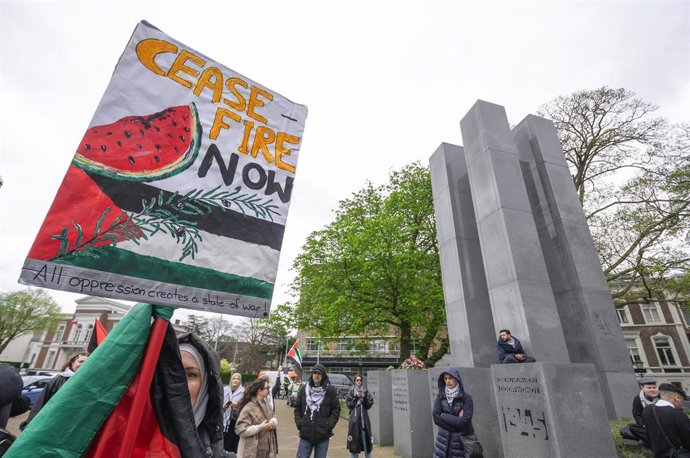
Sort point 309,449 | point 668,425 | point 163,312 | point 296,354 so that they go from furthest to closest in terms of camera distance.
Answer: point 296,354
point 309,449
point 668,425
point 163,312

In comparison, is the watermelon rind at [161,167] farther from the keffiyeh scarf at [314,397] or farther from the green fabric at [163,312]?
the keffiyeh scarf at [314,397]

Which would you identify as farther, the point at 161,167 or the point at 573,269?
the point at 573,269

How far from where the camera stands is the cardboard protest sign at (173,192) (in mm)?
1409

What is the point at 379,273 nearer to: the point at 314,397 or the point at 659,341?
the point at 314,397

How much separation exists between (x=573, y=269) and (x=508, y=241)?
2510mm

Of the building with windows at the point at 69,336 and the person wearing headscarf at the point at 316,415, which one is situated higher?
the building with windows at the point at 69,336

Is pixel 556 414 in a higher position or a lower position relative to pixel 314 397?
lower

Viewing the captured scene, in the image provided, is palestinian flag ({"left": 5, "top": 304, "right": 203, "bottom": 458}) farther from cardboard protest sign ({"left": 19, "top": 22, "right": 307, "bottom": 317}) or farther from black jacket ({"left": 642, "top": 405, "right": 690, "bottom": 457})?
black jacket ({"left": 642, "top": 405, "right": 690, "bottom": 457})

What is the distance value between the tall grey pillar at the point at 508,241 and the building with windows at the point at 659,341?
3432cm

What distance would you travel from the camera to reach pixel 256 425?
4629 mm

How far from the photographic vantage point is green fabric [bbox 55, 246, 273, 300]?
1411mm

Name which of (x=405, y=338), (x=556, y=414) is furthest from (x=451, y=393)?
(x=405, y=338)

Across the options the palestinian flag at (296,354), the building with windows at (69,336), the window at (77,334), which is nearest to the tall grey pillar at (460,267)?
the palestinian flag at (296,354)

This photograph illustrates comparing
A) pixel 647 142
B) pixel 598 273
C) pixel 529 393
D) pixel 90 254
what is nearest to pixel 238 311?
pixel 90 254
